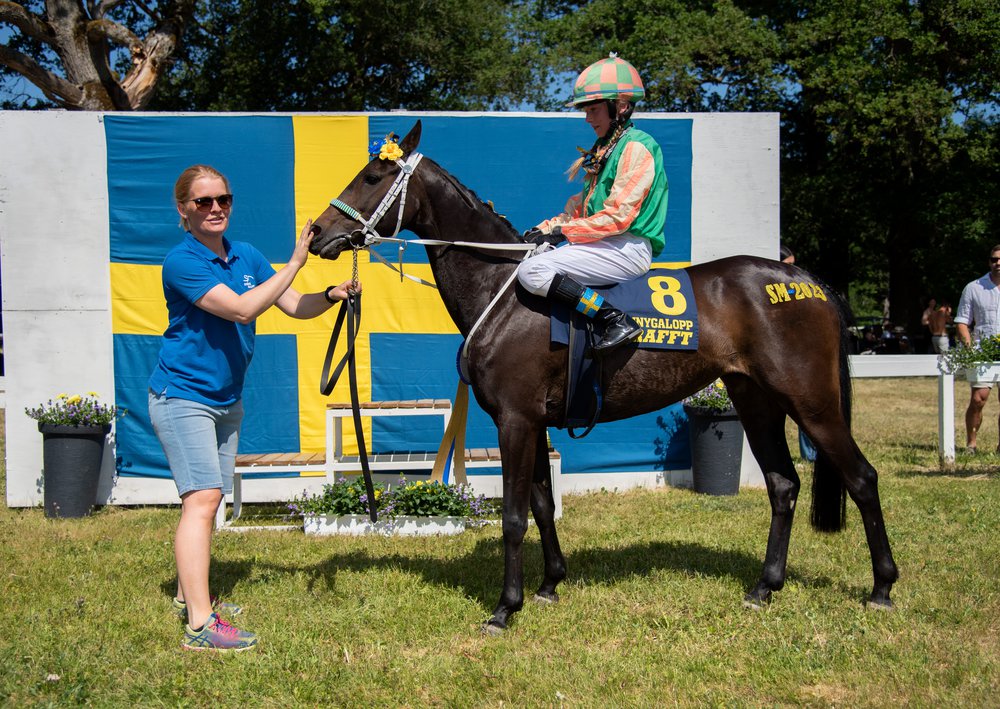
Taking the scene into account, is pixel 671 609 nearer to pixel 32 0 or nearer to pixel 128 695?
pixel 128 695

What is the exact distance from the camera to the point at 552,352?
422 centimetres

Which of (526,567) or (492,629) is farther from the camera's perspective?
(526,567)

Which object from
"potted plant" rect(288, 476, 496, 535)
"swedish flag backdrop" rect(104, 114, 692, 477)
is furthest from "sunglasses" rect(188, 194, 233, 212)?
"swedish flag backdrop" rect(104, 114, 692, 477)

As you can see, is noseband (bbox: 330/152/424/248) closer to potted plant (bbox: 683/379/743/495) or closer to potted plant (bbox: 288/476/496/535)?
potted plant (bbox: 288/476/496/535)

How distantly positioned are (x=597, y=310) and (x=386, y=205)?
1208mm

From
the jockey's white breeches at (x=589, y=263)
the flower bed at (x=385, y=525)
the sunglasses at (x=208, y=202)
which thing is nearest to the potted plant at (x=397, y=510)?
the flower bed at (x=385, y=525)

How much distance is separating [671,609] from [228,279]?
2.82 metres

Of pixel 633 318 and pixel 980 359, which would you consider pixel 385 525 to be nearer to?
pixel 633 318

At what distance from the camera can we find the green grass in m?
3.44

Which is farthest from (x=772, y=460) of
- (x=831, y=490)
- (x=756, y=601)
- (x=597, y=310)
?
(x=597, y=310)

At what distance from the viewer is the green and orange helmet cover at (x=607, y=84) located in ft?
13.7

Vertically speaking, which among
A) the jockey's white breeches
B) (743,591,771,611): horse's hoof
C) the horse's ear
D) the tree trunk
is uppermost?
the tree trunk

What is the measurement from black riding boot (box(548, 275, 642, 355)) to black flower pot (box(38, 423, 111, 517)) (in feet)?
14.7

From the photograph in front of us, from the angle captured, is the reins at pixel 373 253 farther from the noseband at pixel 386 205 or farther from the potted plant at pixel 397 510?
the potted plant at pixel 397 510
